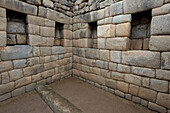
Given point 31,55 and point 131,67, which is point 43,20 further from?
point 131,67

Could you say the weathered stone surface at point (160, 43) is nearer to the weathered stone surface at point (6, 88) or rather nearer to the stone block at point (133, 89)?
the stone block at point (133, 89)

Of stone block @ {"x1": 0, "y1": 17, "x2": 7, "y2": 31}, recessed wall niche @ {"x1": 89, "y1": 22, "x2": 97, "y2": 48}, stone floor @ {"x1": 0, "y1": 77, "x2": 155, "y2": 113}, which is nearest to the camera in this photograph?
stone floor @ {"x1": 0, "y1": 77, "x2": 155, "y2": 113}

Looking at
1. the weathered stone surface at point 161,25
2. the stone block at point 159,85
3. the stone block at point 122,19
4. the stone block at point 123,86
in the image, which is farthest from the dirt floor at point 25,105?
the weathered stone surface at point 161,25

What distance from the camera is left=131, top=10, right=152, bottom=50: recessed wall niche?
228 centimetres

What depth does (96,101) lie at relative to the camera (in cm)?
239

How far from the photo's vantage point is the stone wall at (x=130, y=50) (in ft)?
6.26

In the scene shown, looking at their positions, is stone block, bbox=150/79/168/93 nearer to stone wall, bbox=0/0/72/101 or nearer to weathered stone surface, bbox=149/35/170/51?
weathered stone surface, bbox=149/35/170/51

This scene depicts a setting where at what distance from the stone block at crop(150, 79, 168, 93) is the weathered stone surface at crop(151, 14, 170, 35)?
3.63 ft

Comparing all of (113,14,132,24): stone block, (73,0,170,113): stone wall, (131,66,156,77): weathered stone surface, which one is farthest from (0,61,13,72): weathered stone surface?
(131,66,156,77): weathered stone surface

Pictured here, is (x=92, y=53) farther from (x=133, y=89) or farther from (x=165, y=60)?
(x=165, y=60)

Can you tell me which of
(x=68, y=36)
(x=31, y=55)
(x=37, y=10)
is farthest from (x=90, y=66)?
(x=37, y=10)

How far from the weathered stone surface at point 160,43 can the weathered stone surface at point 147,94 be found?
3.46 feet

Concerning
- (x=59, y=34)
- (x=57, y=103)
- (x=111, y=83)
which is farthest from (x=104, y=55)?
(x=59, y=34)

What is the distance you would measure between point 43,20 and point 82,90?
286 centimetres
